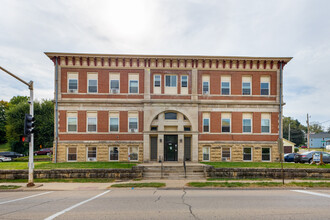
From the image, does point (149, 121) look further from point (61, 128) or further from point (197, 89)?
point (61, 128)

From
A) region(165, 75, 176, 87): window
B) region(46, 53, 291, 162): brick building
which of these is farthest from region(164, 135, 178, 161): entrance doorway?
region(165, 75, 176, 87): window

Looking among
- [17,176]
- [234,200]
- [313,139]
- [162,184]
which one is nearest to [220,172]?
→ [162,184]

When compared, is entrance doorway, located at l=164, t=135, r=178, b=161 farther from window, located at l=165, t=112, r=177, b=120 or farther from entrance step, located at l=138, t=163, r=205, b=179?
entrance step, located at l=138, t=163, r=205, b=179

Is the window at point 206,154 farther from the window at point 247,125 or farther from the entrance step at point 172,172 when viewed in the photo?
the entrance step at point 172,172

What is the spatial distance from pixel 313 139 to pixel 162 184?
115823 millimetres

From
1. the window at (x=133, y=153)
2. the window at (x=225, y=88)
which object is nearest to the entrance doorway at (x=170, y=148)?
the window at (x=133, y=153)

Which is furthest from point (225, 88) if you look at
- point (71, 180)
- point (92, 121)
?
point (71, 180)

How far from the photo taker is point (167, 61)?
23000 mm

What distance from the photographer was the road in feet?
23.0

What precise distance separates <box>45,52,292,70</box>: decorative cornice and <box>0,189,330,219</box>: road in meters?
15.5

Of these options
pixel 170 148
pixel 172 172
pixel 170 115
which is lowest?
pixel 172 172

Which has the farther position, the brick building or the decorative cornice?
the decorative cornice

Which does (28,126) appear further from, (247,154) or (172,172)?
(247,154)

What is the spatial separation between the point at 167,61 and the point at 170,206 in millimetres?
17313
